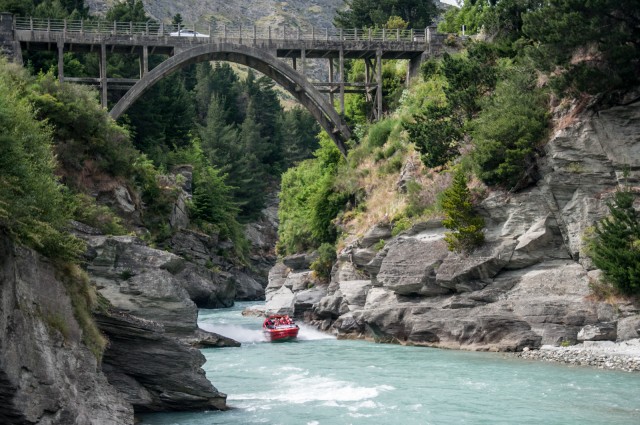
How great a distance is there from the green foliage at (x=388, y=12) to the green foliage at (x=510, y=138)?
4051 centimetres

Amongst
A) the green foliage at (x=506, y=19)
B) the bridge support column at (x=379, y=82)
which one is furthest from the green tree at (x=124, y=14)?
the green foliage at (x=506, y=19)

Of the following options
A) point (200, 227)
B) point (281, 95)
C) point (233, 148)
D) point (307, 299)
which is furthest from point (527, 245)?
point (281, 95)

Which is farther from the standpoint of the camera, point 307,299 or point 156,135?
point 156,135

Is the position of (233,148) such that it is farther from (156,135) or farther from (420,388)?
(420,388)

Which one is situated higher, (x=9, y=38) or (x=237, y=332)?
(x=9, y=38)

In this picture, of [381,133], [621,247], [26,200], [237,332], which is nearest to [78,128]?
[237,332]

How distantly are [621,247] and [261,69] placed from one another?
28331 mm

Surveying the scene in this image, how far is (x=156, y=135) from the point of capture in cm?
6269

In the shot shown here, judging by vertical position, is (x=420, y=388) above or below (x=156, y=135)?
below

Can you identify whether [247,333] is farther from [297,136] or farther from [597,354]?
[297,136]

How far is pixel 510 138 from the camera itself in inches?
1362

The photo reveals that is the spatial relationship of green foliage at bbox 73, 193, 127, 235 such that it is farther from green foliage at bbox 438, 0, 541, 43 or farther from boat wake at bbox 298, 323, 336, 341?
green foliage at bbox 438, 0, 541, 43

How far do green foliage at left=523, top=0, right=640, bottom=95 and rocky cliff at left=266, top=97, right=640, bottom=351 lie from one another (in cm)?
142

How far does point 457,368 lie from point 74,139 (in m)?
22.8
